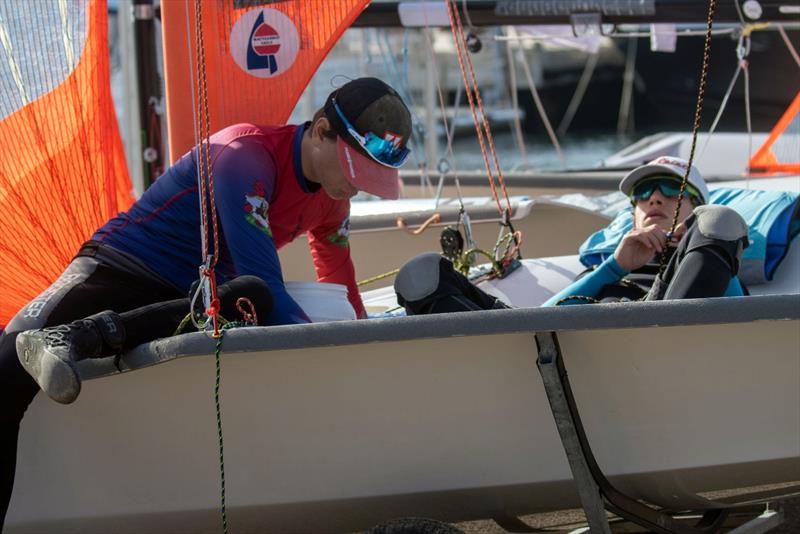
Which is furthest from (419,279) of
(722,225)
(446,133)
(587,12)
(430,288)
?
(587,12)

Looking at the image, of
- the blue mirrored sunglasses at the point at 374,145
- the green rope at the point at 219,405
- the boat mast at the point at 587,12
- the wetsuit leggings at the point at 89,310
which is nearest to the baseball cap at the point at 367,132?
the blue mirrored sunglasses at the point at 374,145

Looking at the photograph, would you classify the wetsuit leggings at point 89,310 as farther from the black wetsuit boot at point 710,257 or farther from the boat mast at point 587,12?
the boat mast at point 587,12

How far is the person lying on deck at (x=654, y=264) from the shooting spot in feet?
8.16

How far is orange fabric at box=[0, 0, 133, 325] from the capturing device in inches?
123

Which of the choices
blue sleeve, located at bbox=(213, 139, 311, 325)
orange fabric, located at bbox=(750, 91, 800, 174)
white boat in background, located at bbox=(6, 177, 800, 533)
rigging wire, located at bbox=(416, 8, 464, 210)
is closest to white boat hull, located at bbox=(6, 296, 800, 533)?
white boat in background, located at bbox=(6, 177, 800, 533)

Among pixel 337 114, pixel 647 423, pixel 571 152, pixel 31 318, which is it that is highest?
pixel 337 114

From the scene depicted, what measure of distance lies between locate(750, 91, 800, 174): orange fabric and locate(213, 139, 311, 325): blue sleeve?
3.44m

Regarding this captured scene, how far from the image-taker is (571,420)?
222 cm

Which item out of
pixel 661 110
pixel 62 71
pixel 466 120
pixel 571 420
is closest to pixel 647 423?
pixel 571 420

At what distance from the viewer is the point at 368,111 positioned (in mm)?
2549

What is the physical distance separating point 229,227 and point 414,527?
74cm

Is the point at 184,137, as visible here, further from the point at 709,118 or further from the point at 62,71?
the point at 709,118

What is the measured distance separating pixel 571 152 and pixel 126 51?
545 inches

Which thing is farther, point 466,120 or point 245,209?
point 466,120
